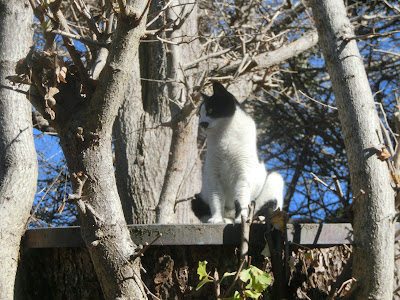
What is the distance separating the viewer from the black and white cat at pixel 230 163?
355 cm

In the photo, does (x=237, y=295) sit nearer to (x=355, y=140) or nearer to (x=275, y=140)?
(x=355, y=140)

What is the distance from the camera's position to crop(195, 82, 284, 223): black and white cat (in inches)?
140

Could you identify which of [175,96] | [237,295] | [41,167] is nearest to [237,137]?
[175,96]

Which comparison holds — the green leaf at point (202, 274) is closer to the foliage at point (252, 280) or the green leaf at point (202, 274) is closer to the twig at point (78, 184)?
the foliage at point (252, 280)

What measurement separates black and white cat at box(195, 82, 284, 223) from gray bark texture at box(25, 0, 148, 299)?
4.85 ft

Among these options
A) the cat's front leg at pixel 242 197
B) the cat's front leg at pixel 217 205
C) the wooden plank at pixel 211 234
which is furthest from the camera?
the cat's front leg at pixel 217 205

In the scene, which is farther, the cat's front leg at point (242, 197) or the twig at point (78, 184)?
the cat's front leg at point (242, 197)

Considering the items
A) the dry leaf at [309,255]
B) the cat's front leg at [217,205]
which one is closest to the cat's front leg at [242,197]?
the cat's front leg at [217,205]

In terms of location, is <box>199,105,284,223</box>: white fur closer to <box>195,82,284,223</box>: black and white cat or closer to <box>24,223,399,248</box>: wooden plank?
<box>195,82,284,223</box>: black and white cat

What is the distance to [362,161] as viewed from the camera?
206 centimetres

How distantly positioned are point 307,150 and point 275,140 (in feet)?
1.41

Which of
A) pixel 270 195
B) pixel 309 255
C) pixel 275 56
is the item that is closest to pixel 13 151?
pixel 309 255

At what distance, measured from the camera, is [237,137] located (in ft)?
12.0

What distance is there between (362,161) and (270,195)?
67.0 inches
